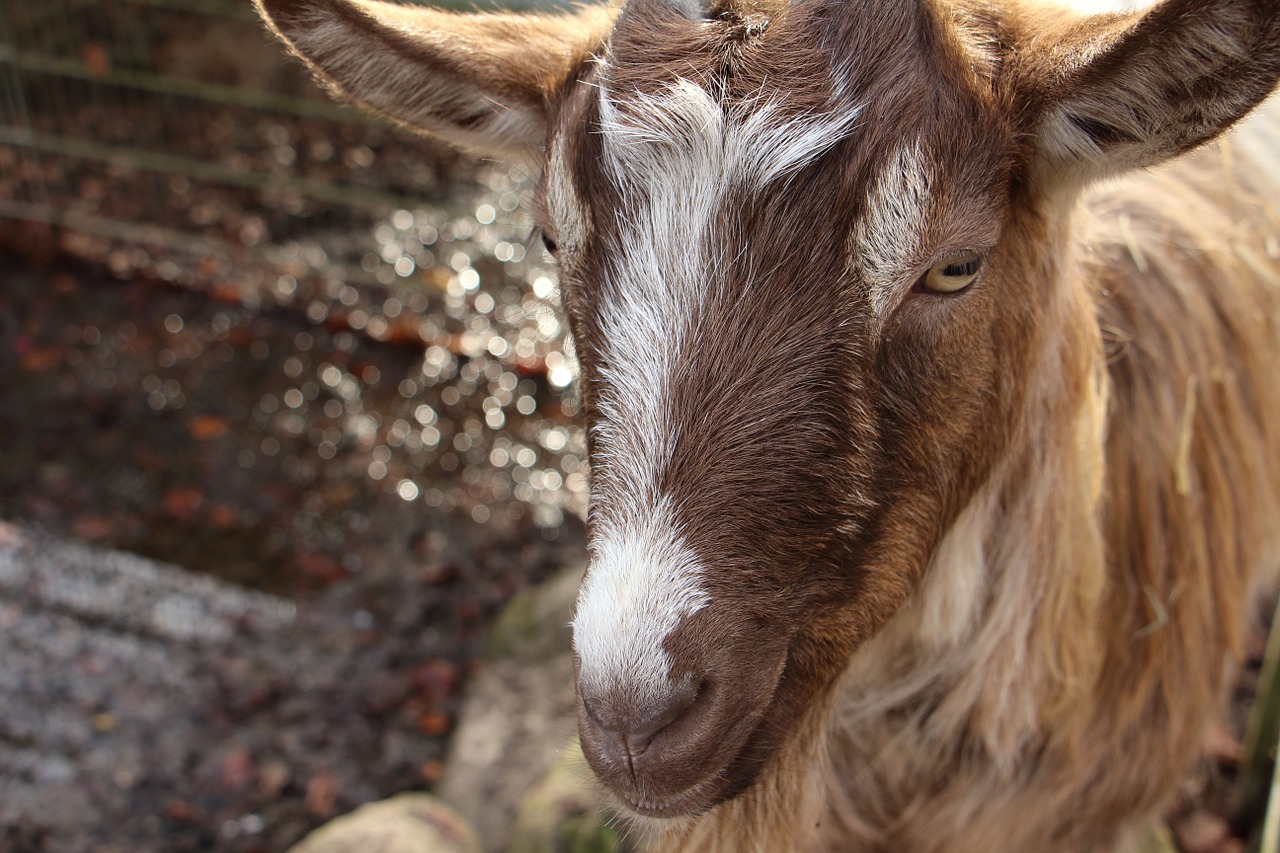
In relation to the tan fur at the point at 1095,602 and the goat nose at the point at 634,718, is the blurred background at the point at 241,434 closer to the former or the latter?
the tan fur at the point at 1095,602

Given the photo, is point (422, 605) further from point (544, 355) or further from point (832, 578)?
point (832, 578)

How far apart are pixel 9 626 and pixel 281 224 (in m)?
2.95

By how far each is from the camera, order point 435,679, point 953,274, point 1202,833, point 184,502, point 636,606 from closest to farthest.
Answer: point 636,606 < point 953,274 < point 1202,833 < point 435,679 < point 184,502

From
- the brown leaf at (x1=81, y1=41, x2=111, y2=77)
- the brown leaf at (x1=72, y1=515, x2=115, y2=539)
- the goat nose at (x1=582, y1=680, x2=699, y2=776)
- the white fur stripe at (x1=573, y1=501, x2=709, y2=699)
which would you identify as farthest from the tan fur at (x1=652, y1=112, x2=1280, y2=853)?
the brown leaf at (x1=81, y1=41, x2=111, y2=77)

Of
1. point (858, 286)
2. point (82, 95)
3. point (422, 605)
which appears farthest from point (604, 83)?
point (82, 95)

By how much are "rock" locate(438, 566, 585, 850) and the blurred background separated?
0.20m

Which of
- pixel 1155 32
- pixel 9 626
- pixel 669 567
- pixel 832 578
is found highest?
pixel 1155 32

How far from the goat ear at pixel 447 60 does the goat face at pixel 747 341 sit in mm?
390

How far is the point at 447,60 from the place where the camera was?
7.04 feet

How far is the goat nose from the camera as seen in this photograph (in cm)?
162

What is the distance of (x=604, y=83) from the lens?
1.91 metres

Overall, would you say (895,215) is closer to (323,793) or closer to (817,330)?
(817,330)

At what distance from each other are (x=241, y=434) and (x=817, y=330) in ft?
13.9

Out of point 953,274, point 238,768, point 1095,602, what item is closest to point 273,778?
point 238,768
